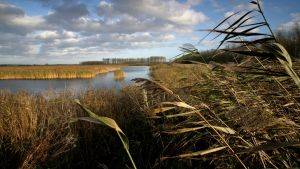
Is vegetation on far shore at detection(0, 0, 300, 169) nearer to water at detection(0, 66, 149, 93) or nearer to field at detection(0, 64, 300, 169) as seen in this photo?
field at detection(0, 64, 300, 169)

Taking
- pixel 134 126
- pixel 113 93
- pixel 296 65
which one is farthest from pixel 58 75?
pixel 296 65

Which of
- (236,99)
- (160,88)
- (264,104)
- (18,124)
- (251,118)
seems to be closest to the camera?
(160,88)

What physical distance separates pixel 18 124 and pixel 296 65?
4.12 m

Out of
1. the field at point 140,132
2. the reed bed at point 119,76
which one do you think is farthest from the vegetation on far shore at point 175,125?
the reed bed at point 119,76

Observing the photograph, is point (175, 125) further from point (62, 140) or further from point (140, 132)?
point (140, 132)

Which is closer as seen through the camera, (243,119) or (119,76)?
(243,119)

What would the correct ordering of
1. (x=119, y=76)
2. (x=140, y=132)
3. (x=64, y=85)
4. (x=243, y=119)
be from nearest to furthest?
(x=243, y=119) → (x=140, y=132) → (x=64, y=85) → (x=119, y=76)

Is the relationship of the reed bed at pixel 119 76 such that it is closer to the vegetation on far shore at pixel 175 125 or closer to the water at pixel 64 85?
the water at pixel 64 85

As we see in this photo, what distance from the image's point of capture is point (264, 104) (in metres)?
2.34

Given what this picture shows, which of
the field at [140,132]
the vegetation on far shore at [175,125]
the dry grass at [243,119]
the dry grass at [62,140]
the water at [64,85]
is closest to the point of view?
the dry grass at [243,119]

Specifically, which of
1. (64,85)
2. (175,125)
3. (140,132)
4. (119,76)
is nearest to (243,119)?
(175,125)

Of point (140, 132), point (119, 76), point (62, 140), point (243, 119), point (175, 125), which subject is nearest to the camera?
point (243, 119)

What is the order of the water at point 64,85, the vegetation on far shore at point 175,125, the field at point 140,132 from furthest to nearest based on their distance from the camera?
the water at point 64,85 < the field at point 140,132 < the vegetation on far shore at point 175,125

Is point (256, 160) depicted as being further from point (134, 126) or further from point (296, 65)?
point (134, 126)
